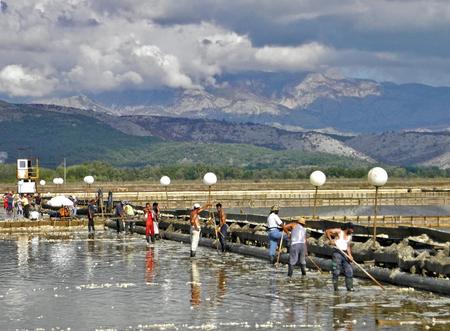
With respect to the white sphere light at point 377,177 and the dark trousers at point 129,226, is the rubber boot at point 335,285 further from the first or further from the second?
the dark trousers at point 129,226

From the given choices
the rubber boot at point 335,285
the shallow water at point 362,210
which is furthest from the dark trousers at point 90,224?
the shallow water at point 362,210

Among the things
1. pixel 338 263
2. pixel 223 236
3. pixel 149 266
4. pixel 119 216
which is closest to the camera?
pixel 338 263

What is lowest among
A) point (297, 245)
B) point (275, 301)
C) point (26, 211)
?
point (275, 301)

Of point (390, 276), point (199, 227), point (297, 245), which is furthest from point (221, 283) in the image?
point (199, 227)

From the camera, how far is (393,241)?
31266mm

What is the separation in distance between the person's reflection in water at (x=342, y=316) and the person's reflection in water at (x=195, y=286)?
3229 mm

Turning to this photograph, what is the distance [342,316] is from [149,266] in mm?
12417

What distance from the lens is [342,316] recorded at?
21.5 metres

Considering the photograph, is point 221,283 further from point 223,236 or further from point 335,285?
point 223,236

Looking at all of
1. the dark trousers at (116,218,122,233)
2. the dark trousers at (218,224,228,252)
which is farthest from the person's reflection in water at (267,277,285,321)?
the dark trousers at (116,218,122,233)

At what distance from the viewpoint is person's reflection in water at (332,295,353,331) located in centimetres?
2016

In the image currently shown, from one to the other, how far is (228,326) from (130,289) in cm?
679

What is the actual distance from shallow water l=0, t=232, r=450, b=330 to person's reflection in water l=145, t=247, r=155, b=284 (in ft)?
0.17

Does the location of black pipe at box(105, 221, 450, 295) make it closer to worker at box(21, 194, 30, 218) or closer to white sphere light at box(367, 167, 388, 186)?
white sphere light at box(367, 167, 388, 186)
